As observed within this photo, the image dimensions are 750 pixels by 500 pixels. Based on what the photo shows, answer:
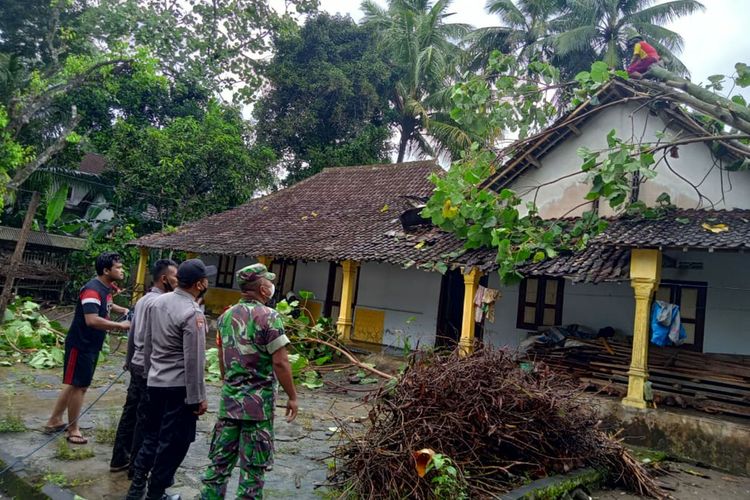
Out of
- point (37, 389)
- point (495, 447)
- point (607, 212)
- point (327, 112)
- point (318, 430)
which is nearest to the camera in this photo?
point (495, 447)

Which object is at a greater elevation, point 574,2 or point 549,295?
point 574,2

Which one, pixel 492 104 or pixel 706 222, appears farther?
pixel 706 222

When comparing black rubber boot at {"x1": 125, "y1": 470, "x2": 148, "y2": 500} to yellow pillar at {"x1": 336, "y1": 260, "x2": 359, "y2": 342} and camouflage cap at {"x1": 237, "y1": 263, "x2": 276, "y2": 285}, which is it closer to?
camouflage cap at {"x1": 237, "y1": 263, "x2": 276, "y2": 285}

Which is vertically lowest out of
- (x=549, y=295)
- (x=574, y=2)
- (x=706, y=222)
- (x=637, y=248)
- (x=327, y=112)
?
(x=549, y=295)

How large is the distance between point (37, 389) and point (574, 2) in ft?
85.6

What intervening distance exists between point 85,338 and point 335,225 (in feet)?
33.3

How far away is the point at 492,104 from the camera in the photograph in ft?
24.6

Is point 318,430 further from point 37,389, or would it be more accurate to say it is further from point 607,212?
point 607,212

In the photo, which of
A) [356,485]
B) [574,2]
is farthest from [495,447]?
[574,2]

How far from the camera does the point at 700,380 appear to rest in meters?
8.60

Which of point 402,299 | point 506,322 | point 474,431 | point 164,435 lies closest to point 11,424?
point 164,435

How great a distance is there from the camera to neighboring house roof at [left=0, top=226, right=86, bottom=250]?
762 inches

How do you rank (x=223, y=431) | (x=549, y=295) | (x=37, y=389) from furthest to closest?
(x=549, y=295) → (x=37, y=389) → (x=223, y=431)

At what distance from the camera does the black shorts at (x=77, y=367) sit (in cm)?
486
